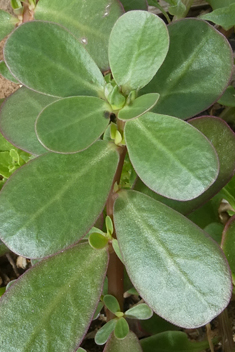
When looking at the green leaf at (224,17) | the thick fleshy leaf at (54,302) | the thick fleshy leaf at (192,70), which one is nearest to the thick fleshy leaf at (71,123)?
the thick fleshy leaf at (192,70)

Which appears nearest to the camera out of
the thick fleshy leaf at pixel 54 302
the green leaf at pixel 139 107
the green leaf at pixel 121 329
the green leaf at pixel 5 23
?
the green leaf at pixel 139 107

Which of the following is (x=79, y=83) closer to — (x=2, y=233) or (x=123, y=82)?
(x=123, y=82)

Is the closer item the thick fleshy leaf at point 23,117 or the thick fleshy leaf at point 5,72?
the thick fleshy leaf at point 23,117

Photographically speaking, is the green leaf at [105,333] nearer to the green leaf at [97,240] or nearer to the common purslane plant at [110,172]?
the common purslane plant at [110,172]

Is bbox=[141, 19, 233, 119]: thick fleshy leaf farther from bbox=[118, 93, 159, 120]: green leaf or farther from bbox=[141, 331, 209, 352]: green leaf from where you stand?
bbox=[141, 331, 209, 352]: green leaf

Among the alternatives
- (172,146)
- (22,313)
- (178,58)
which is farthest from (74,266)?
(178,58)

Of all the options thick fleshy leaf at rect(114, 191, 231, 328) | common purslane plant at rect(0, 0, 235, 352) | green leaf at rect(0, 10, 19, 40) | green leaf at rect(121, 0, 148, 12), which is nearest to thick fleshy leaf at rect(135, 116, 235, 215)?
common purslane plant at rect(0, 0, 235, 352)

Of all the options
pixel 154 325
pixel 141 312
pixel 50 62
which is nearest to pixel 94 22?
pixel 50 62

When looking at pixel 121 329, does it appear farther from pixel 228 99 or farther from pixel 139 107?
pixel 228 99
